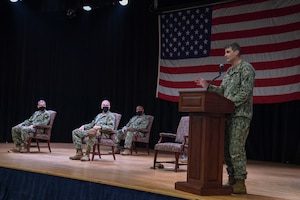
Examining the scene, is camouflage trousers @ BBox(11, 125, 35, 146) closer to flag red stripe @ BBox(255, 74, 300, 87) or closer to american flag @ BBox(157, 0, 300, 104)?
american flag @ BBox(157, 0, 300, 104)

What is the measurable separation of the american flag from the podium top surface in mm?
4020

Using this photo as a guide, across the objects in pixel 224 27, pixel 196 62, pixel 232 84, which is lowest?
pixel 232 84

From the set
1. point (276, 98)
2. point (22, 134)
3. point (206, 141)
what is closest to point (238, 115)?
point (206, 141)

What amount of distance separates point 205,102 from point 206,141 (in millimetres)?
353

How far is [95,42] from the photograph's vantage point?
1170cm

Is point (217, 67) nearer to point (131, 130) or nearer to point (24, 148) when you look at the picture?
point (131, 130)

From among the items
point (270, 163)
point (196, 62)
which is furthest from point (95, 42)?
point (270, 163)

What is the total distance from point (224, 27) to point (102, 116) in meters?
2.96

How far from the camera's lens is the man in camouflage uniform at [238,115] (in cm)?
415

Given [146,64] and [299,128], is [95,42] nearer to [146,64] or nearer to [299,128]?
[146,64]

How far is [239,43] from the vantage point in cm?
838

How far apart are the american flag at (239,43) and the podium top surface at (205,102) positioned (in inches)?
158

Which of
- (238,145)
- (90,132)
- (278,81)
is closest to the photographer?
(238,145)

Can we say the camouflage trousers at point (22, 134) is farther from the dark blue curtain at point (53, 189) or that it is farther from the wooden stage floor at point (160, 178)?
the dark blue curtain at point (53, 189)
